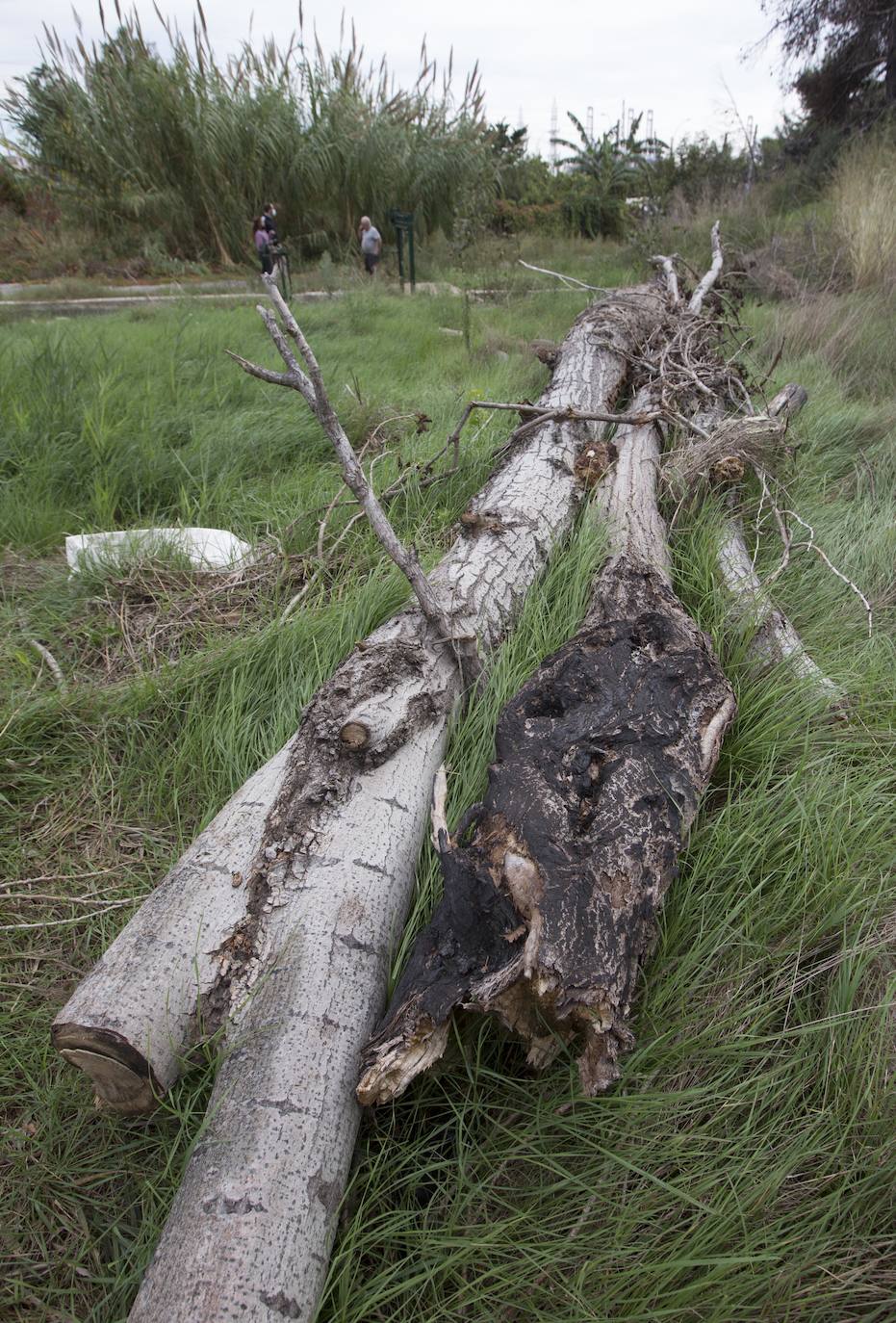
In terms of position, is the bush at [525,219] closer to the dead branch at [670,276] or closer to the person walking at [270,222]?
the person walking at [270,222]

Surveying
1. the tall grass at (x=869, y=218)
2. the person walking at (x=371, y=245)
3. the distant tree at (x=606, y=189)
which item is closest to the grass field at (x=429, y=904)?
the tall grass at (x=869, y=218)

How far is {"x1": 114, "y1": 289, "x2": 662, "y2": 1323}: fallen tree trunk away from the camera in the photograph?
1.08m

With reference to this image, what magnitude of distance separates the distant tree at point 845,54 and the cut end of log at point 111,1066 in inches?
524

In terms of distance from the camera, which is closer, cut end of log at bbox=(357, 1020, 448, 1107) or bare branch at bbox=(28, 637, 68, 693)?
cut end of log at bbox=(357, 1020, 448, 1107)

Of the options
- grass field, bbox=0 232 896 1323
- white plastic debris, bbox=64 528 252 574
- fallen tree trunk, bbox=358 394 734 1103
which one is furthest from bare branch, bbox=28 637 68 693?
fallen tree trunk, bbox=358 394 734 1103

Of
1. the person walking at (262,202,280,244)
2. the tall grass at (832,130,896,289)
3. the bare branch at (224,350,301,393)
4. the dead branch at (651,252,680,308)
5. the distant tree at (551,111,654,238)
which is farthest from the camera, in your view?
the distant tree at (551,111,654,238)

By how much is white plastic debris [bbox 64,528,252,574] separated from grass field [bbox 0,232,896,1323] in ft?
0.32

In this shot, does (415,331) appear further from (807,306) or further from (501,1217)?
(501,1217)

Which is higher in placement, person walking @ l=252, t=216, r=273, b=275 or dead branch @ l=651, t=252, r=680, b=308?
person walking @ l=252, t=216, r=273, b=275

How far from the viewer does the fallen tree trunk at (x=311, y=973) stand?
3.54 ft

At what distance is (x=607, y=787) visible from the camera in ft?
5.26

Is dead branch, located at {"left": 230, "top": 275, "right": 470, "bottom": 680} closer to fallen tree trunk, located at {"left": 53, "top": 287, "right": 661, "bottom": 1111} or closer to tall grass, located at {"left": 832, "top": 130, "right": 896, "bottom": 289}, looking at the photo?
fallen tree trunk, located at {"left": 53, "top": 287, "right": 661, "bottom": 1111}

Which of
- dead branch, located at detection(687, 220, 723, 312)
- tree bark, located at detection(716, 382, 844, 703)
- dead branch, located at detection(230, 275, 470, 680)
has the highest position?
dead branch, located at detection(687, 220, 723, 312)

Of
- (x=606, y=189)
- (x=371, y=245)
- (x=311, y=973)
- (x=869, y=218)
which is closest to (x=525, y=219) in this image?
(x=606, y=189)
